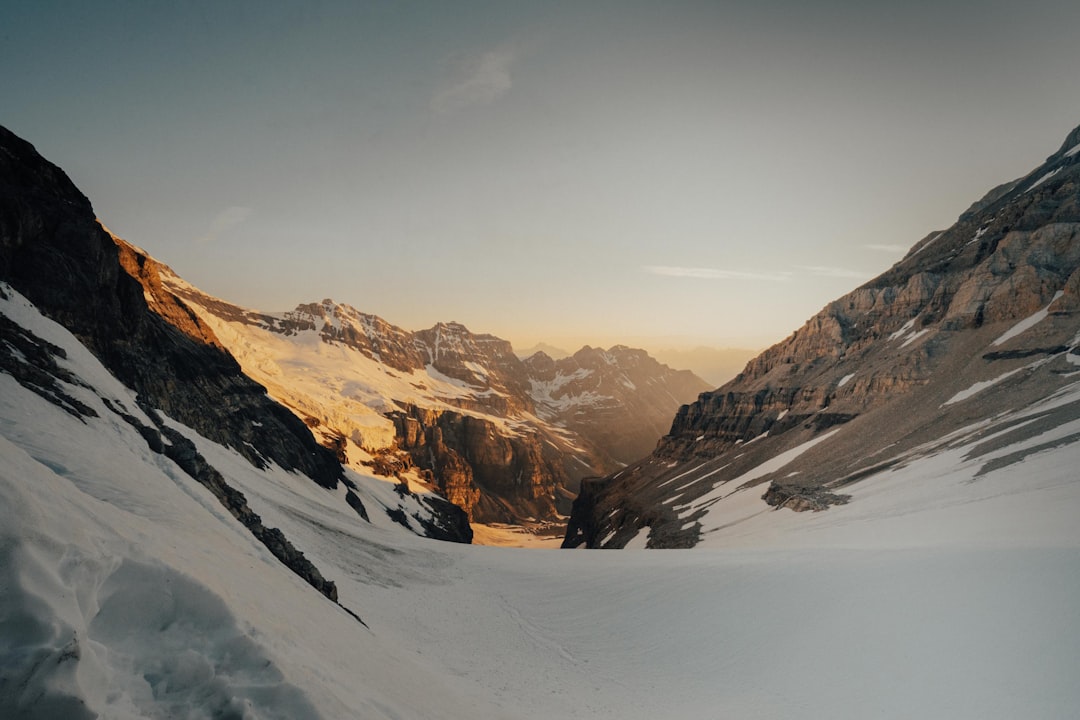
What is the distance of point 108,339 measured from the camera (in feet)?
127

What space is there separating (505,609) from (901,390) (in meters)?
59.6

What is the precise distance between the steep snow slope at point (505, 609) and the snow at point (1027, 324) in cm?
3116

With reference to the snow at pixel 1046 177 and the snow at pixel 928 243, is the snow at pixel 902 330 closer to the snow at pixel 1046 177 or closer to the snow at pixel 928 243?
the snow at pixel 1046 177

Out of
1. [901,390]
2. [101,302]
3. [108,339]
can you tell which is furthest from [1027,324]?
[101,302]

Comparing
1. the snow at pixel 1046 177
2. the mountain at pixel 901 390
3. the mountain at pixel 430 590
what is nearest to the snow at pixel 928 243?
the mountain at pixel 901 390

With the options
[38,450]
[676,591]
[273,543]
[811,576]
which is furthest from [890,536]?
[38,450]

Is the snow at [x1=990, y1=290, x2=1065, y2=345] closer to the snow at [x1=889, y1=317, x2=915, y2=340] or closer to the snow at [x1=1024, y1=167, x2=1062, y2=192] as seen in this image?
the snow at [x1=889, y1=317, x2=915, y2=340]

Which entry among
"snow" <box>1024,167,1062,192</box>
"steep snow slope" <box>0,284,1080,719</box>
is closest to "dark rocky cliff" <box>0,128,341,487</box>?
"steep snow slope" <box>0,284,1080,719</box>

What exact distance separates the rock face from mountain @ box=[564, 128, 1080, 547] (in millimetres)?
39357

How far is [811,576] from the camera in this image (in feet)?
65.3

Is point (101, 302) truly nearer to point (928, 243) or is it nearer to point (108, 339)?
point (108, 339)

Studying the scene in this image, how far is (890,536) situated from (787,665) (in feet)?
40.0

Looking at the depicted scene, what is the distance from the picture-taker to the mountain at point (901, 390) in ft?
138

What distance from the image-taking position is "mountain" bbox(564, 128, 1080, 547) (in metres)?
42.1
